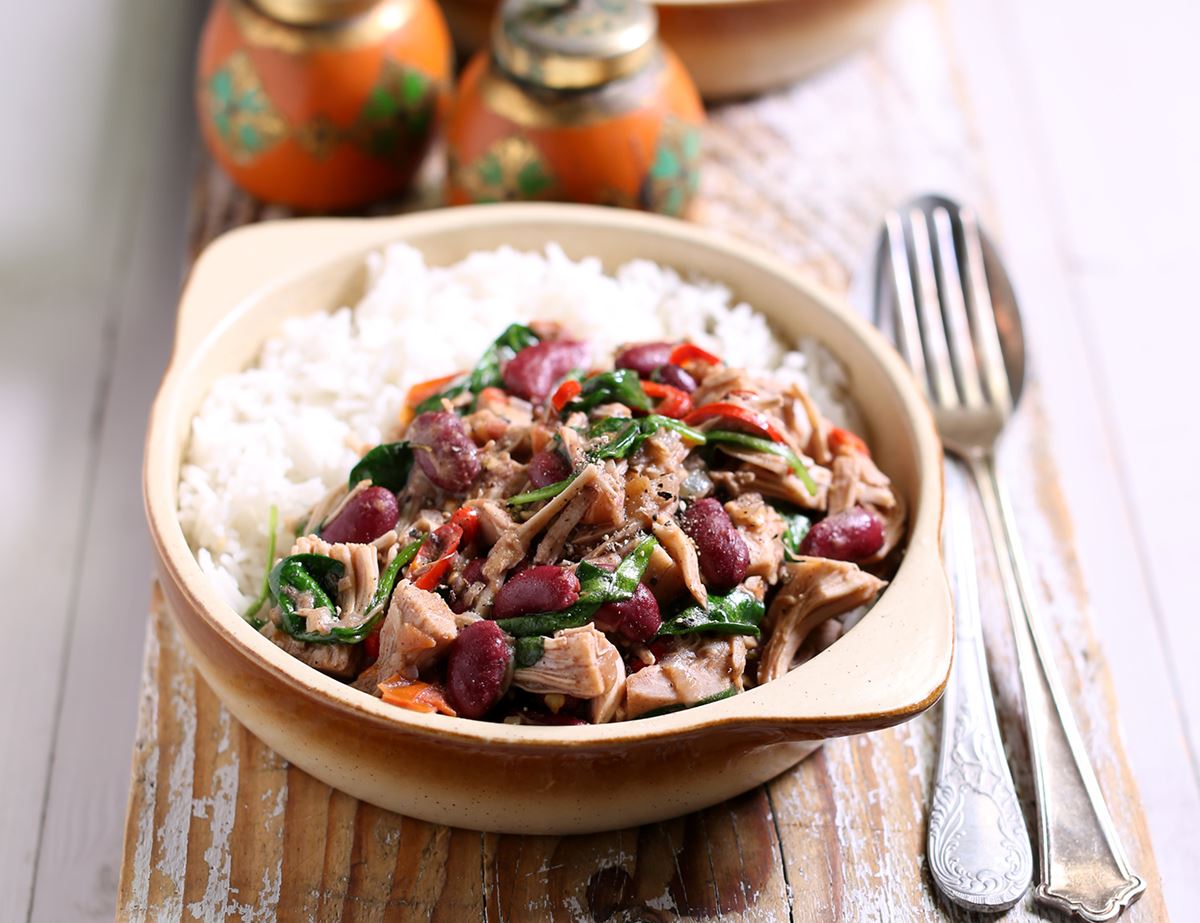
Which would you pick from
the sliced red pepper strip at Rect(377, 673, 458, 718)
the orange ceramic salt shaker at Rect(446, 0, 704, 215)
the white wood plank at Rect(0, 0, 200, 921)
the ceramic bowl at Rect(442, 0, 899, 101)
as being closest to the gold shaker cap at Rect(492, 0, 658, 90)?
the orange ceramic salt shaker at Rect(446, 0, 704, 215)

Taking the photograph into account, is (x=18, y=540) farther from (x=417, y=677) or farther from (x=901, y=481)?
(x=901, y=481)

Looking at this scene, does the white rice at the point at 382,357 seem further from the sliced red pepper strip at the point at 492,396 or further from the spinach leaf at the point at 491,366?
the sliced red pepper strip at the point at 492,396

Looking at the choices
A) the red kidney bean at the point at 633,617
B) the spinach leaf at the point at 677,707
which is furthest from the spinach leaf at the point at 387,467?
the spinach leaf at the point at 677,707

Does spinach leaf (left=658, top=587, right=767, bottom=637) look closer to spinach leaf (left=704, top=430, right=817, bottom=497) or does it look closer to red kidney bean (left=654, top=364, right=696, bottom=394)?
spinach leaf (left=704, top=430, right=817, bottom=497)

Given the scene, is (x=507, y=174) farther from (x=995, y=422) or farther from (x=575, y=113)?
(x=995, y=422)

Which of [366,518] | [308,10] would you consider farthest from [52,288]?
[366,518]

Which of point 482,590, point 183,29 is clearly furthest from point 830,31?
point 482,590

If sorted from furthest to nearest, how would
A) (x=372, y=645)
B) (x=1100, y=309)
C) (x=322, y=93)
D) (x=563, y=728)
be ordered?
(x=1100, y=309)
(x=322, y=93)
(x=372, y=645)
(x=563, y=728)
